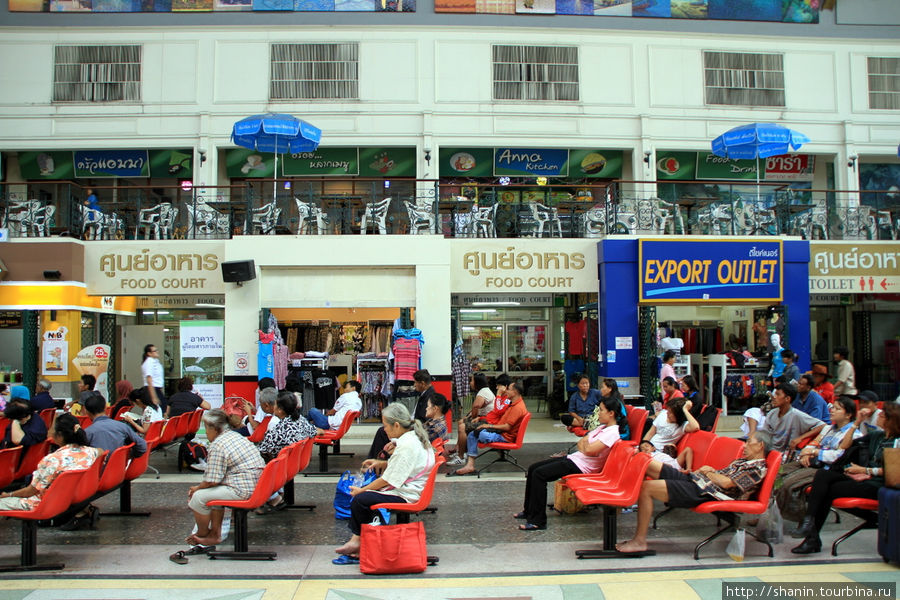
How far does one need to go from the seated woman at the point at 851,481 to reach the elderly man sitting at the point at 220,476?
4.86 meters

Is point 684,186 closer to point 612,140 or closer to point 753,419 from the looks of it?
point 612,140

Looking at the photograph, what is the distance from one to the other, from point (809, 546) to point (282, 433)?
5410 millimetres

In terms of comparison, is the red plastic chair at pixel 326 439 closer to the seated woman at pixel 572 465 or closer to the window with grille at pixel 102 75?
the seated woman at pixel 572 465

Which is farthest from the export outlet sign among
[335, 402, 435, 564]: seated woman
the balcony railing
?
[335, 402, 435, 564]: seated woman

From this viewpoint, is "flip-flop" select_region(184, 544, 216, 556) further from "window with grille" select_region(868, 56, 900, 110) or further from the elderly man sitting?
"window with grille" select_region(868, 56, 900, 110)

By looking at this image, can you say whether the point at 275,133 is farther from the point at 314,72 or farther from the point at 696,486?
the point at 696,486

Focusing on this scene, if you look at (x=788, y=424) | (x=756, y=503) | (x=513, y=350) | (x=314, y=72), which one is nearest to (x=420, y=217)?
(x=513, y=350)

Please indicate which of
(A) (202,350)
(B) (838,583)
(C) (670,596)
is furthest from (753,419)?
(A) (202,350)

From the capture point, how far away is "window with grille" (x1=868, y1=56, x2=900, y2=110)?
63.6 feet

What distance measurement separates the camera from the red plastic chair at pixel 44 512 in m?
5.77

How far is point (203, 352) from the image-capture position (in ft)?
45.7

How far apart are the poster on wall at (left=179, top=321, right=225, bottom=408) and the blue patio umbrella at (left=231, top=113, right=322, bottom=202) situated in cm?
372

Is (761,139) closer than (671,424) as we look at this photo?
No

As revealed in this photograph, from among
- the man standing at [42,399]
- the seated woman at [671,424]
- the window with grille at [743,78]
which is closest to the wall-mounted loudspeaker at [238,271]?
the man standing at [42,399]
